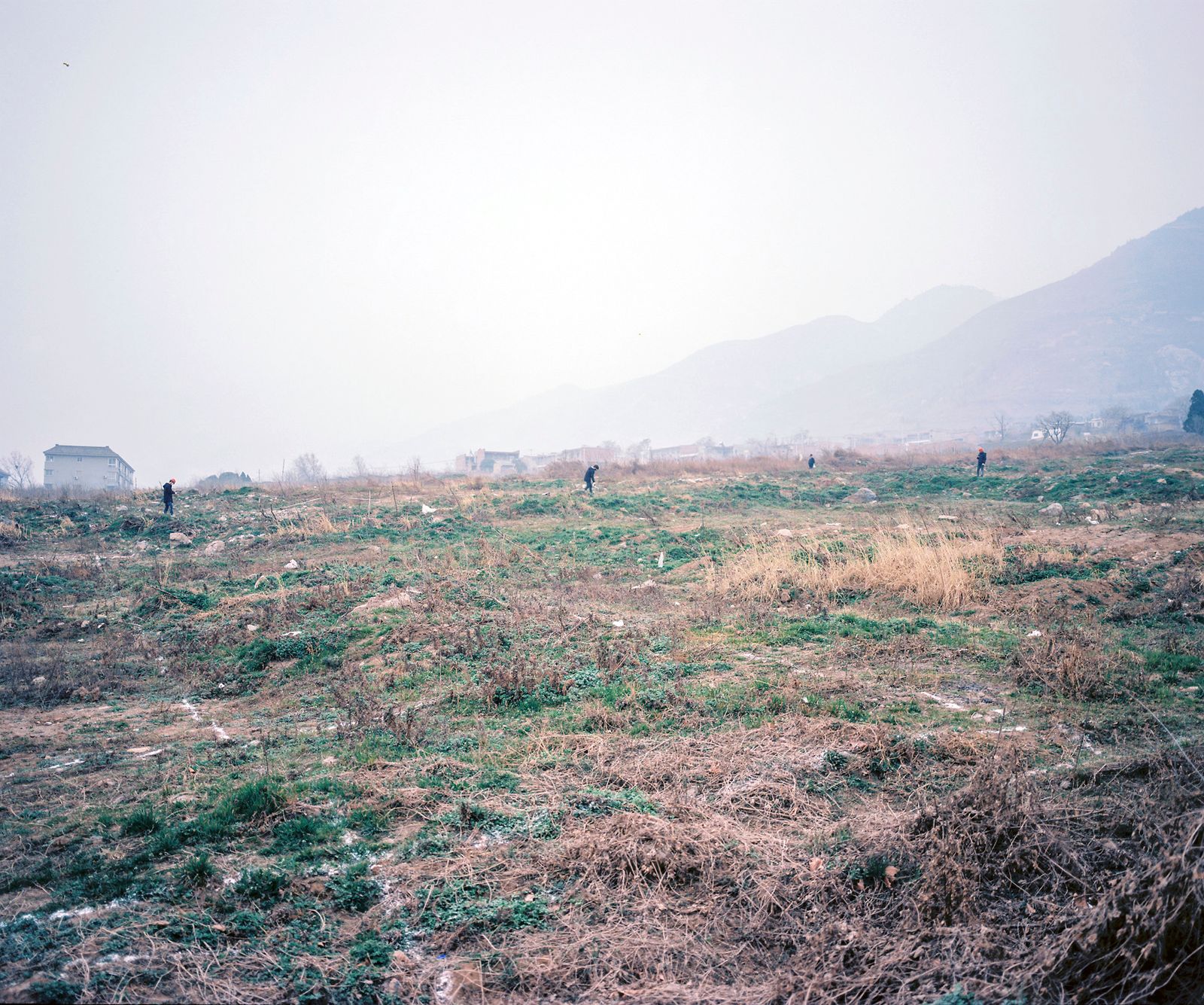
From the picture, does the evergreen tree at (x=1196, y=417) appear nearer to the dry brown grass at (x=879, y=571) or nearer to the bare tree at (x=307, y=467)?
the dry brown grass at (x=879, y=571)

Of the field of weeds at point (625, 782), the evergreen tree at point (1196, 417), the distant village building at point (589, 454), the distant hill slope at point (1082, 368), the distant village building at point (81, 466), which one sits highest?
the distant hill slope at point (1082, 368)

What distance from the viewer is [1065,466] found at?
28.0m

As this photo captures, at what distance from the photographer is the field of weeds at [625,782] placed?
9.62 ft

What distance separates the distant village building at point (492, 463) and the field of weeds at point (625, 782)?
58837 mm

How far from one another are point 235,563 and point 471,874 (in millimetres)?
13420

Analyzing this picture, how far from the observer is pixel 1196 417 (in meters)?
42.0

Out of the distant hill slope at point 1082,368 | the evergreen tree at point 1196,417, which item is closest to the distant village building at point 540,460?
the evergreen tree at point 1196,417

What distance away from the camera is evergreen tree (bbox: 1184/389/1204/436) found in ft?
136

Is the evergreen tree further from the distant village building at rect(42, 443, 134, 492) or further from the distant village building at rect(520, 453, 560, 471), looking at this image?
the distant village building at rect(42, 443, 134, 492)

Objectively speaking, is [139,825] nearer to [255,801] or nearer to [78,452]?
[255,801]

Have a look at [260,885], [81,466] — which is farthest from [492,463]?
[260,885]

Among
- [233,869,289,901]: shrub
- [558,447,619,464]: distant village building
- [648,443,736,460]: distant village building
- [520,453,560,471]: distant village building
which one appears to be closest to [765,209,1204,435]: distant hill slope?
[648,443,736,460]: distant village building

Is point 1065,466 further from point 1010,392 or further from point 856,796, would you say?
point 1010,392

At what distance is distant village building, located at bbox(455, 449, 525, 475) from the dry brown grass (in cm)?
5687
